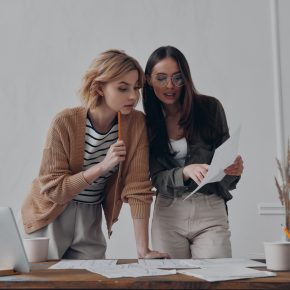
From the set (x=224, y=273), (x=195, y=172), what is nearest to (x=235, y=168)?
(x=195, y=172)

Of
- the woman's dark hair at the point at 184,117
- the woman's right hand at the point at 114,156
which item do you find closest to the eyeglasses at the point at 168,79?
the woman's dark hair at the point at 184,117

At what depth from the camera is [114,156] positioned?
1.58 metres

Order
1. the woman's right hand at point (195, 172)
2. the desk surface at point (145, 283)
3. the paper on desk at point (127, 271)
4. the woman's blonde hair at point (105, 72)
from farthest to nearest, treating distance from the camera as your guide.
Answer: the woman's blonde hair at point (105, 72) → the woman's right hand at point (195, 172) → the paper on desk at point (127, 271) → the desk surface at point (145, 283)

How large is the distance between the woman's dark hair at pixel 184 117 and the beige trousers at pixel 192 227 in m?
0.21

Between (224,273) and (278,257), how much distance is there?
0.54 ft

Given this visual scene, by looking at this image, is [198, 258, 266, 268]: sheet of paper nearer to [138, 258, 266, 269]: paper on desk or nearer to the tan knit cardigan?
[138, 258, 266, 269]: paper on desk

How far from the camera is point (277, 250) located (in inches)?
43.6

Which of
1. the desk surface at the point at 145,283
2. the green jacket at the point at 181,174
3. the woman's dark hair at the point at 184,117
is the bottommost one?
the desk surface at the point at 145,283

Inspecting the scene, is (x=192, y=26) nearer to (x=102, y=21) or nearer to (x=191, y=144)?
(x=102, y=21)

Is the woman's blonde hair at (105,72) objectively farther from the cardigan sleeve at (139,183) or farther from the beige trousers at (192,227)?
the beige trousers at (192,227)

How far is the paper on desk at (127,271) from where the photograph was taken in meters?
1.00

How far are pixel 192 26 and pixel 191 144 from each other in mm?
1293

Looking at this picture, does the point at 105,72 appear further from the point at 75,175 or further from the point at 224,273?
the point at 224,273

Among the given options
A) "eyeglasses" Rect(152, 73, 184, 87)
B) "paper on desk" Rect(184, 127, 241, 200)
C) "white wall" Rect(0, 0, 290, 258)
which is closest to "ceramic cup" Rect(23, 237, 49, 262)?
"paper on desk" Rect(184, 127, 241, 200)
